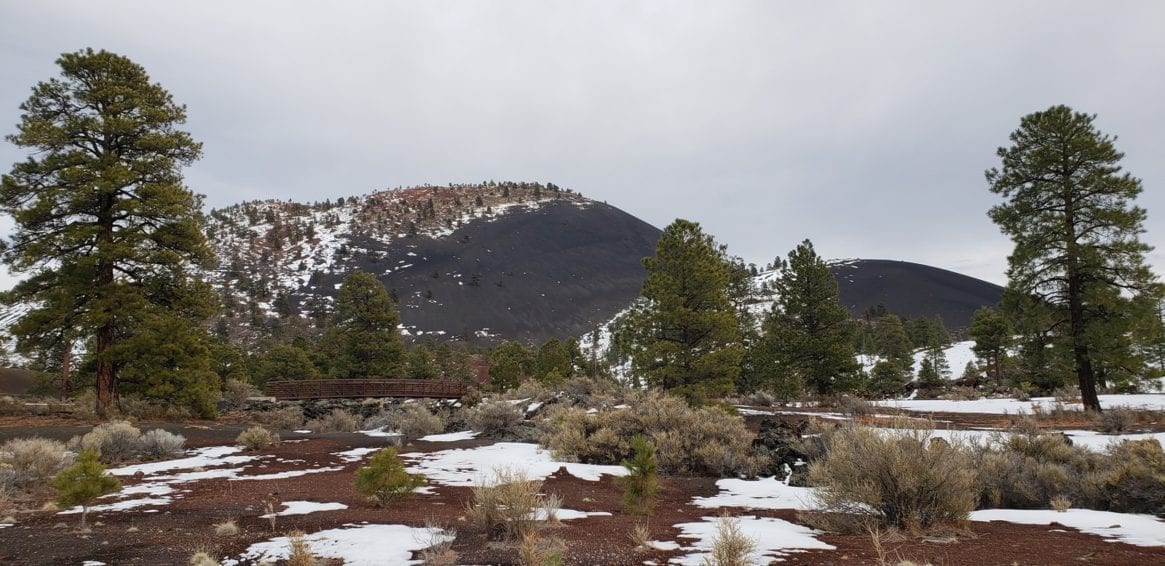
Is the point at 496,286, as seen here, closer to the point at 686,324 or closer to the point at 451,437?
the point at 686,324

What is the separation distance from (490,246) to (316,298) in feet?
216

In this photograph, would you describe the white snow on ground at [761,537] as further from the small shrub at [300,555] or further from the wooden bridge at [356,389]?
the wooden bridge at [356,389]

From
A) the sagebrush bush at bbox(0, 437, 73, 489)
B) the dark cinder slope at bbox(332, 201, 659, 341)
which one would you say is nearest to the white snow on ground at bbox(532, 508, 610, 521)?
the sagebrush bush at bbox(0, 437, 73, 489)

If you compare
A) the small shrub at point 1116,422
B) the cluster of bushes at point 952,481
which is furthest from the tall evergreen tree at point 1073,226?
the cluster of bushes at point 952,481

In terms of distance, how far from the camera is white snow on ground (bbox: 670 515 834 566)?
190 inches

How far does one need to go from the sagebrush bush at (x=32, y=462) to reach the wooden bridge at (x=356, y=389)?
2044 centimetres

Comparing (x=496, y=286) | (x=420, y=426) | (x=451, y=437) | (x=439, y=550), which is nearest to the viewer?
(x=439, y=550)

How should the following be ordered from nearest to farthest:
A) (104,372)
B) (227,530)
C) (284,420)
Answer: (227,530)
(104,372)
(284,420)

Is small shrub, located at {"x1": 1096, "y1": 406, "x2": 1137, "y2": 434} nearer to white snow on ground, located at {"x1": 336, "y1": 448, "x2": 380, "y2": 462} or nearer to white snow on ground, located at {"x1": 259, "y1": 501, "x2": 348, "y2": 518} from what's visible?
white snow on ground, located at {"x1": 259, "y1": 501, "x2": 348, "y2": 518}

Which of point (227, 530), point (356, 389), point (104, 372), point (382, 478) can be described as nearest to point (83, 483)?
point (227, 530)

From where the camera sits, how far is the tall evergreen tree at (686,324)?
2044 centimetres

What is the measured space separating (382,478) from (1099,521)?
8.20 metres

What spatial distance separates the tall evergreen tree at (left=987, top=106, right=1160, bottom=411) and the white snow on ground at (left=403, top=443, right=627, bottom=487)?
1793cm

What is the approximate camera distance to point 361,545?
505cm
